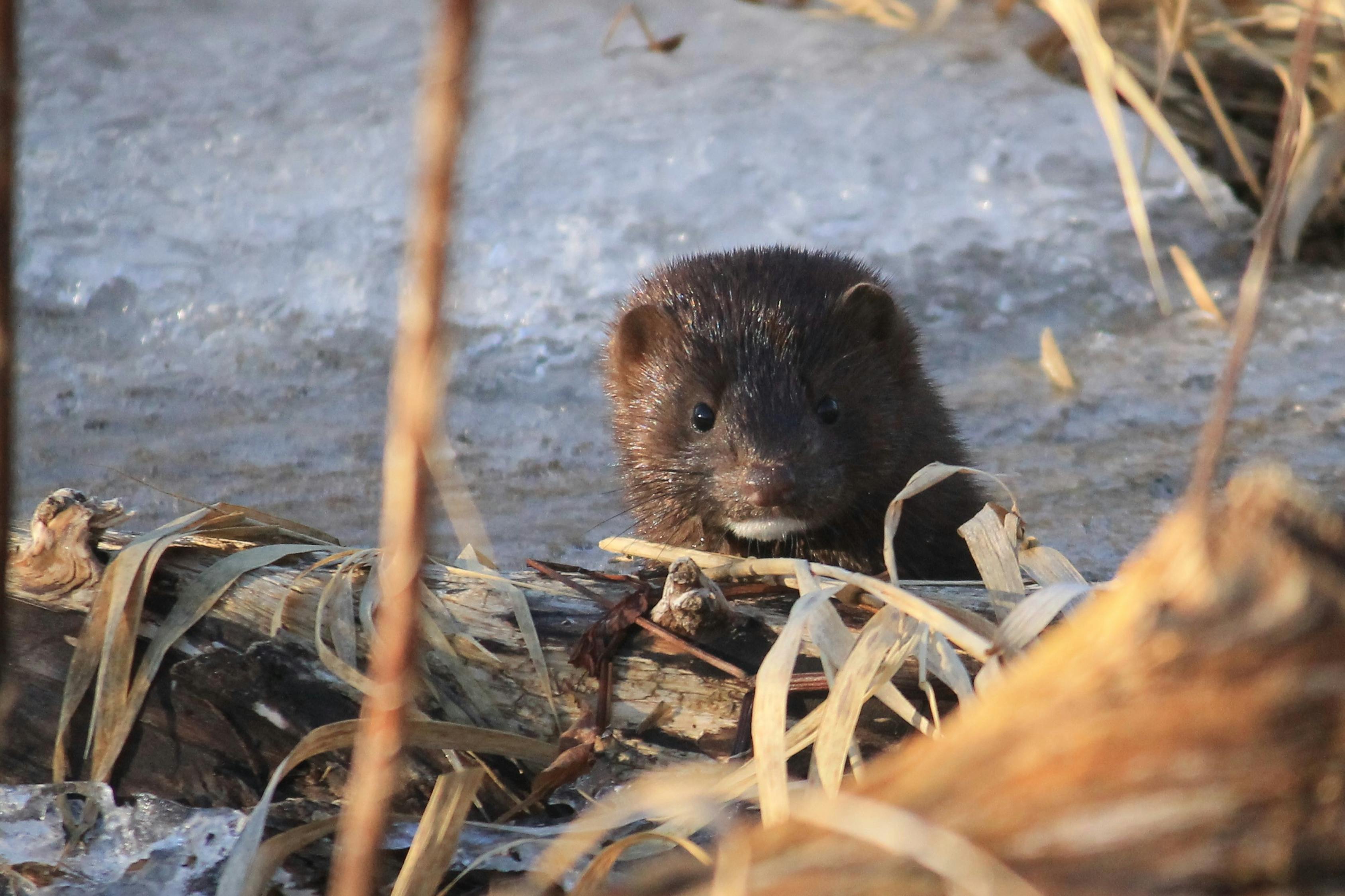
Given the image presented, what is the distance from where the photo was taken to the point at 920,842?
1.24 m

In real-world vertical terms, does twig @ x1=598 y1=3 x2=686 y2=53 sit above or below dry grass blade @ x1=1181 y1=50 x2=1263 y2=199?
above

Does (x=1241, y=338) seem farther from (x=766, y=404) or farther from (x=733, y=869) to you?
(x=766, y=404)

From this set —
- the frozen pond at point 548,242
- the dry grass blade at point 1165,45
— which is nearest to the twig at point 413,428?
the frozen pond at point 548,242

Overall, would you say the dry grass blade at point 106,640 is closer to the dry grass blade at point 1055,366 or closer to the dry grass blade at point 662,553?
the dry grass blade at point 662,553

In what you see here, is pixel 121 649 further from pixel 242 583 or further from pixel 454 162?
pixel 454 162

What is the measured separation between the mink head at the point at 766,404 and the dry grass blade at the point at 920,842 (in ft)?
6.34

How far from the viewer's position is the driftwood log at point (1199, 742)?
3.93 feet

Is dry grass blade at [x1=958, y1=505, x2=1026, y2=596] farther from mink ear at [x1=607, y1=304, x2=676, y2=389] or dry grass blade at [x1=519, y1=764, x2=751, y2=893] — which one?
mink ear at [x1=607, y1=304, x2=676, y2=389]

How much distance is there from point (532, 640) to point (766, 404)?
1.13 metres

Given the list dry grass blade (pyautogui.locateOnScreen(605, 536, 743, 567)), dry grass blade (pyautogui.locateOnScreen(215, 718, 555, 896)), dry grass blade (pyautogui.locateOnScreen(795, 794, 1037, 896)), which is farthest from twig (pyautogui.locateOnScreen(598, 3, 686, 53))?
dry grass blade (pyautogui.locateOnScreen(795, 794, 1037, 896))

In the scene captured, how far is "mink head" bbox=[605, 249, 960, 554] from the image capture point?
3355 millimetres

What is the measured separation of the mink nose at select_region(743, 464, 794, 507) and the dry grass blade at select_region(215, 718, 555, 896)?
3.31 ft

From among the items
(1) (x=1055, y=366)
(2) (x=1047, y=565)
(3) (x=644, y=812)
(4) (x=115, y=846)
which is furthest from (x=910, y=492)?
(1) (x=1055, y=366)

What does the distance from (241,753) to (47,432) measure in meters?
2.95
